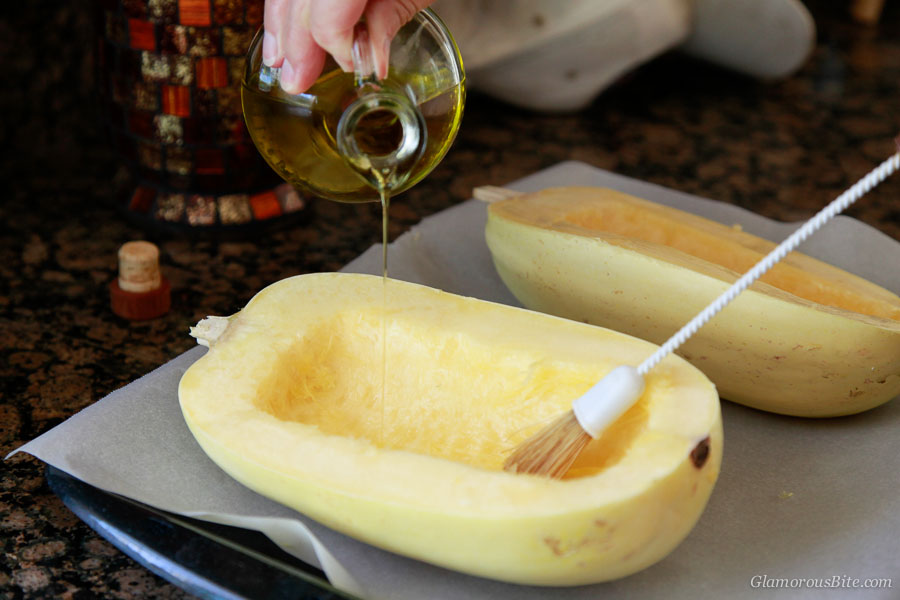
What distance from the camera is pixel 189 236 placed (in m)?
1.29

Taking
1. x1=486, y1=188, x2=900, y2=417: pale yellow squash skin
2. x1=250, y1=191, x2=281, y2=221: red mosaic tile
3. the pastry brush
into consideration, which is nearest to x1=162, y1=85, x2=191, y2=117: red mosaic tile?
x1=250, y1=191, x2=281, y2=221: red mosaic tile

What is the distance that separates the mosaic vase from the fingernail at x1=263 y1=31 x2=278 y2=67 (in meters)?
0.28

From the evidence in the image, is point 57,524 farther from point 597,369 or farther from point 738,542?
point 738,542

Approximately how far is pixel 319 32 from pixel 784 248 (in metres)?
0.41

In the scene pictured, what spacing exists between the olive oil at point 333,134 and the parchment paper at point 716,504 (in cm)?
24

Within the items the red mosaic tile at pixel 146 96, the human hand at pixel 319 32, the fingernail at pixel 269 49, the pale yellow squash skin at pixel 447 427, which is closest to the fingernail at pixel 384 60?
the human hand at pixel 319 32

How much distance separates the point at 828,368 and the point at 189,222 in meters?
0.80

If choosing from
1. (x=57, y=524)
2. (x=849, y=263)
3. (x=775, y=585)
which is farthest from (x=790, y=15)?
(x=57, y=524)

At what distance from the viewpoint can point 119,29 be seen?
1.14 metres

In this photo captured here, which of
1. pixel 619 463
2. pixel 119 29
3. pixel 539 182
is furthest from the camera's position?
pixel 539 182

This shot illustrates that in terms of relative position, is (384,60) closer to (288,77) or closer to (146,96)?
(288,77)

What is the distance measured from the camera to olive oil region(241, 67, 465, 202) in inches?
33.7

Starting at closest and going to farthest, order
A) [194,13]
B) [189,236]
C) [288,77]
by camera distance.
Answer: [288,77] < [194,13] < [189,236]

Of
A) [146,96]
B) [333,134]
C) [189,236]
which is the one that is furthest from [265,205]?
[333,134]
